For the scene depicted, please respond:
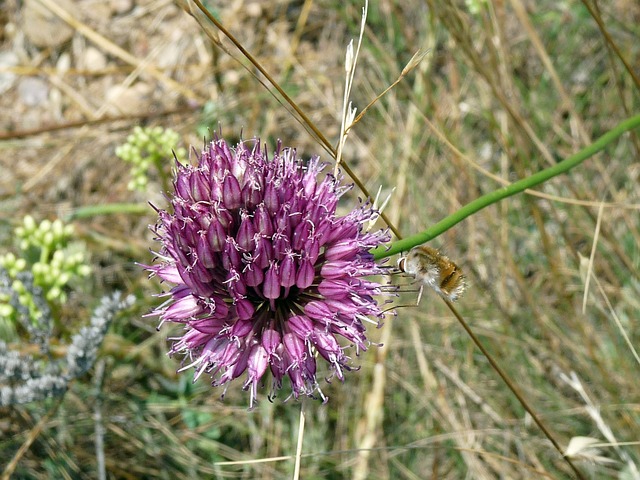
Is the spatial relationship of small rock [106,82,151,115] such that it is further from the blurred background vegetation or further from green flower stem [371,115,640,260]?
green flower stem [371,115,640,260]

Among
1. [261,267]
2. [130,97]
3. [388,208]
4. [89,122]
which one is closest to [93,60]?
[130,97]

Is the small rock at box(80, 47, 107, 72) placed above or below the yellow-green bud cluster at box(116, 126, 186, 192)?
above

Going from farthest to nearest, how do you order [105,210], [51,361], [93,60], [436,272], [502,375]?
[93,60] < [105,210] < [51,361] < [502,375] < [436,272]

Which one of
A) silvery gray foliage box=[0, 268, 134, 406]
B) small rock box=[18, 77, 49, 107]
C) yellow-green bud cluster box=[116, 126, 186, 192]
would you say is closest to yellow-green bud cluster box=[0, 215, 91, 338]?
silvery gray foliage box=[0, 268, 134, 406]

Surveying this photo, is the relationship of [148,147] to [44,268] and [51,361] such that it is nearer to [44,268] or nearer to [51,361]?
[44,268]

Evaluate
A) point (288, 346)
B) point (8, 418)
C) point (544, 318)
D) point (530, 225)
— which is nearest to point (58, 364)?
point (8, 418)

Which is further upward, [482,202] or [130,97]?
[130,97]
